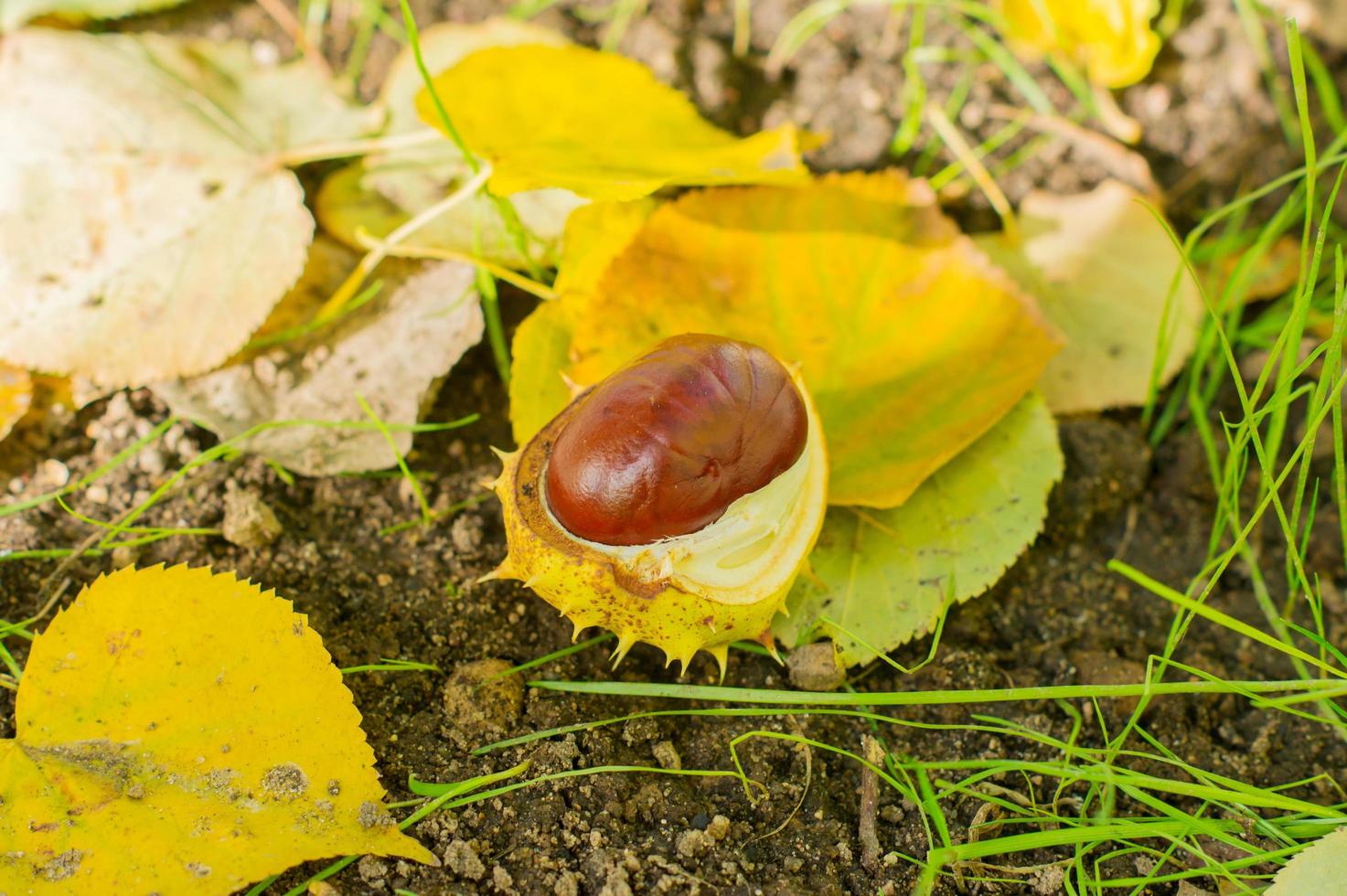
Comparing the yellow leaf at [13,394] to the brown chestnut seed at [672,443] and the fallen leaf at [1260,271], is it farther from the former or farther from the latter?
the fallen leaf at [1260,271]

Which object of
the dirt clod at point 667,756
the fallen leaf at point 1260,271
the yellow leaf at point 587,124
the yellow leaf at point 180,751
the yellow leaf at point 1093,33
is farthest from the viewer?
the yellow leaf at point 1093,33

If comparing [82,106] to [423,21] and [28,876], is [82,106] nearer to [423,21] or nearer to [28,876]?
[423,21]

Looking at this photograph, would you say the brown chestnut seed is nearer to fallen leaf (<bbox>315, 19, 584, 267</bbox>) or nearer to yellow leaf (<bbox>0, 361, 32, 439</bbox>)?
fallen leaf (<bbox>315, 19, 584, 267</bbox>)

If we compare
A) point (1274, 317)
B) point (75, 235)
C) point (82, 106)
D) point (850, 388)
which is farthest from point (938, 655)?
point (82, 106)

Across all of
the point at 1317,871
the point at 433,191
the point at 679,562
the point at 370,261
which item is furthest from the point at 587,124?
the point at 1317,871

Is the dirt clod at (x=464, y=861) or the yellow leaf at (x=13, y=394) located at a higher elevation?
the yellow leaf at (x=13, y=394)

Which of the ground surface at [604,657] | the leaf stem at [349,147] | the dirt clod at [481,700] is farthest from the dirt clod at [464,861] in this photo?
the leaf stem at [349,147]
